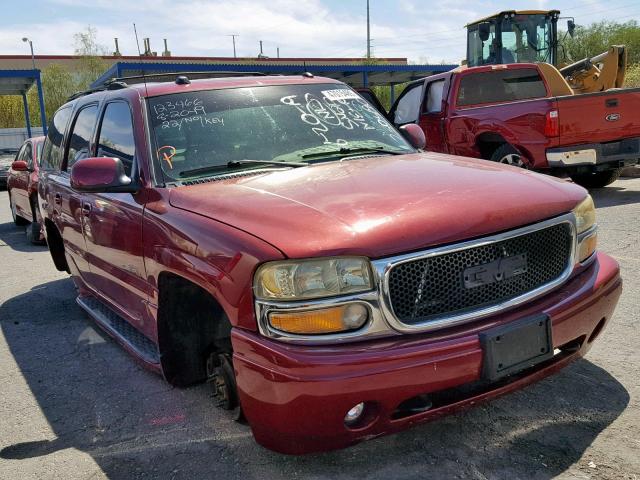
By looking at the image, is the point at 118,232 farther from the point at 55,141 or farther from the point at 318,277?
the point at 55,141

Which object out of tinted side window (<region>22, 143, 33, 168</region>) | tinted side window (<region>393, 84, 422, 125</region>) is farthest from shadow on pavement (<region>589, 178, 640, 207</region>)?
tinted side window (<region>22, 143, 33, 168</region>)

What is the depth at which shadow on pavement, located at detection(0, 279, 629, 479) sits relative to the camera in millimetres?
2666

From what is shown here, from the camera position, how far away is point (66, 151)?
4.93 meters

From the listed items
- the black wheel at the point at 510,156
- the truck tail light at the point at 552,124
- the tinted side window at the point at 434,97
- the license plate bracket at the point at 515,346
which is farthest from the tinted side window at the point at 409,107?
the license plate bracket at the point at 515,346

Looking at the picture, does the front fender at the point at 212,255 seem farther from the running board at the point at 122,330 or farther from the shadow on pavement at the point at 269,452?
the shadow on pavement at the point at 269,452

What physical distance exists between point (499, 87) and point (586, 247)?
697 centimetres

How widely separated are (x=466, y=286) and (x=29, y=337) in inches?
146

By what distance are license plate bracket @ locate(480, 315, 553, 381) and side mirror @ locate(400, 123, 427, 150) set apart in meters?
1.88

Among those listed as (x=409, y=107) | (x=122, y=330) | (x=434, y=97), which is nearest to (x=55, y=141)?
(x=122, y=330)

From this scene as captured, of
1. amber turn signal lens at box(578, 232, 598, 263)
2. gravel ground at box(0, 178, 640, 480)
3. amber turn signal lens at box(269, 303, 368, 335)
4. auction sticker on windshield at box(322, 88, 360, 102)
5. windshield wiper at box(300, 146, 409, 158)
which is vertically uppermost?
auction sticker on windshield at box(322, 88, 360, 102)

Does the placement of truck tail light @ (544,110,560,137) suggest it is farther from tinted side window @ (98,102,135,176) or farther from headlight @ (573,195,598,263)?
tinted side window @ (98,102,135,176)

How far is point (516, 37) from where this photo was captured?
14359mm

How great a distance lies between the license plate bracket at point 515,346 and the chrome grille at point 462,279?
132mm

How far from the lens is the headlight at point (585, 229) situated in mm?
2875
